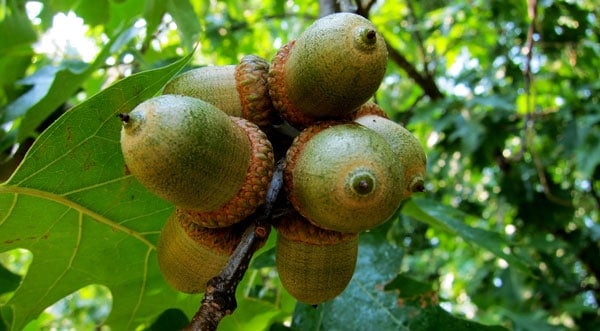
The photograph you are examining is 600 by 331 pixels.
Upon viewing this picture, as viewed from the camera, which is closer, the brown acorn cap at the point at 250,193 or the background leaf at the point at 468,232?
the brown acorn cap at the point at 250,193

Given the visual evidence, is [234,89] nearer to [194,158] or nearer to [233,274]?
[194,158]

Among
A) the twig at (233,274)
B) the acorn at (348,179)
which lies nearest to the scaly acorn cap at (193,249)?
the twig at (233,274)

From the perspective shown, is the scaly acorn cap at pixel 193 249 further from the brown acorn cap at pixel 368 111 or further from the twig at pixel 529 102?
the twig at pixel 529 102

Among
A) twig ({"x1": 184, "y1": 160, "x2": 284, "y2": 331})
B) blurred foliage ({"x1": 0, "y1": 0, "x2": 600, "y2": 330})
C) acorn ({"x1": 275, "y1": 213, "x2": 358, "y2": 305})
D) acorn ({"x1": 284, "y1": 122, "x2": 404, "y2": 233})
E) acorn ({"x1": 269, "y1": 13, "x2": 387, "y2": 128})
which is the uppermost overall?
acorn ({"x1": 269, "y1": 13, "x2": 387, "y2": 128})

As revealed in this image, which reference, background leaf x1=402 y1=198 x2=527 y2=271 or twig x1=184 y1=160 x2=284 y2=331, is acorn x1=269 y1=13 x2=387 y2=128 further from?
background leaf x1=402 y1=198 x2=527 y2=271

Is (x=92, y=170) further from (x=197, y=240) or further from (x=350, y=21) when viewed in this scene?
Answer: (x=350, y=21)

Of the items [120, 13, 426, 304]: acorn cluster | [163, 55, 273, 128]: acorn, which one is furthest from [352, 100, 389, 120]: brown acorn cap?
[163, 55, 273, 128]: acorn
